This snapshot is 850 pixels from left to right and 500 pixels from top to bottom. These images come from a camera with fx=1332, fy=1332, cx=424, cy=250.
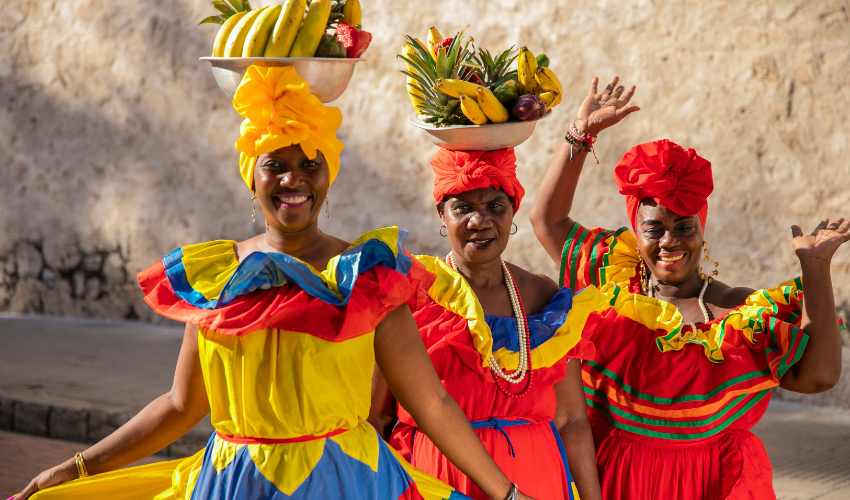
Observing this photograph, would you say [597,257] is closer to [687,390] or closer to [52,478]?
[687,390]

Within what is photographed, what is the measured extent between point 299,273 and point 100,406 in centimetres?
596

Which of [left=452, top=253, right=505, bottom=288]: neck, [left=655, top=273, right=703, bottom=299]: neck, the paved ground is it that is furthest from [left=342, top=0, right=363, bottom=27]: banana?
the paved ground

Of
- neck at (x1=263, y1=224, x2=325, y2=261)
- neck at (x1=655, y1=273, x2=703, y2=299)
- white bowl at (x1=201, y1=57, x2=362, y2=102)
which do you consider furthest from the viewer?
neck at (x1=655, y1=273, x2=703, y2=299)

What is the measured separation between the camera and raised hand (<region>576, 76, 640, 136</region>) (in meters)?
4.77

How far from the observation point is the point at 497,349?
4.06m

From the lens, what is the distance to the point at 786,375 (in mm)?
4289

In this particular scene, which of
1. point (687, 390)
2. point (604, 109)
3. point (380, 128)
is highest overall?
point (604, 109)

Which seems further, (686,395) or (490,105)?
(686,395)

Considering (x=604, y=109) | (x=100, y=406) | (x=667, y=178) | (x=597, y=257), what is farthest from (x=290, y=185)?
(x=100, y=406)

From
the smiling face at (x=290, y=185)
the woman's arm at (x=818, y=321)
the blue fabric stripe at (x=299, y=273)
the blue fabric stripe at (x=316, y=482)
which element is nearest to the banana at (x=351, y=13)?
the smiling face at (x=290, y=185)

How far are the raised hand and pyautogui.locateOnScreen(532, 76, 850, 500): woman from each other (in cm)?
27

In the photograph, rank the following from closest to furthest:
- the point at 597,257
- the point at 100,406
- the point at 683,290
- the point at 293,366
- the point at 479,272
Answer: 1. the point at 293,366
2. the point at 479,272
3. the point at 683,290
4. the point at 597,257
5. the point at 100,406

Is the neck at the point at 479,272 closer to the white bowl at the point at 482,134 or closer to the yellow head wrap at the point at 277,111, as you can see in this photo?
the white bowl at the point at 482,134

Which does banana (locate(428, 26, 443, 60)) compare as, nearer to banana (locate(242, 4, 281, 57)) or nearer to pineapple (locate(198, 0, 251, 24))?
pineapple (locate(198, 0, 251, 24))
